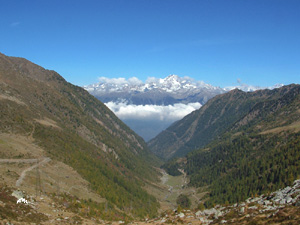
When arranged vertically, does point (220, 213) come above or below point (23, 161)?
below

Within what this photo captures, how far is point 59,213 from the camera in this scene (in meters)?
89.5

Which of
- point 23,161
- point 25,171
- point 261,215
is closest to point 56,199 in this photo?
point 25,171

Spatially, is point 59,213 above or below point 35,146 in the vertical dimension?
below

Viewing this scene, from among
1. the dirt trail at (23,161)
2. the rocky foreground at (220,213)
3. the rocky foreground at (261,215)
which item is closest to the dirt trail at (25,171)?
the dirt trail at (23,161)

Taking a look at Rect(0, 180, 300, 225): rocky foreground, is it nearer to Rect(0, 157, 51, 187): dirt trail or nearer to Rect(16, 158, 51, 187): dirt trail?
Rect(16, 158, 51, 187): dirt trail

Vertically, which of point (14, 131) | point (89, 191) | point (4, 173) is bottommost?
point (89, 191)

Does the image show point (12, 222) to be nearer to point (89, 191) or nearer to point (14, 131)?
point (89, 191)

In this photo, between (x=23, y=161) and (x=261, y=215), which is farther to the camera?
(x=23, y=161)

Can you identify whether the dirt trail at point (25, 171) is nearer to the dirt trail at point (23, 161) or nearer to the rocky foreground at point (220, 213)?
the dirt trail at point (23, 161)

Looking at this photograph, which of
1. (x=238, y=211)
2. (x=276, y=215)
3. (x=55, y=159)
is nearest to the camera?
(x=276, y=215)

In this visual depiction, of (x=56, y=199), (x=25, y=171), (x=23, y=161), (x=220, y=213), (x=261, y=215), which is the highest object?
(x=23, y=161)

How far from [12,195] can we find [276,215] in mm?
78978

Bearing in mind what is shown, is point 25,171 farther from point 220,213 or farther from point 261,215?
point 261,215

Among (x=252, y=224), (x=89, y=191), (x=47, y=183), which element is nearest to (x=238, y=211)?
(x=252, y=224)
